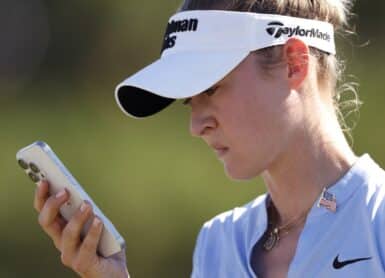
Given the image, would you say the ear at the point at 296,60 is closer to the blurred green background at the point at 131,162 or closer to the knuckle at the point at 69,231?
the knuckle at the point at 69,231

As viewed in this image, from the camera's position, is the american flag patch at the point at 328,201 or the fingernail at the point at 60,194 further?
the fingernail at the point at 60,194

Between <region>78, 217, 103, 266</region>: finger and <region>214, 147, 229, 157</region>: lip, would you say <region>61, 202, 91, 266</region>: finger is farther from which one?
<region>214, 147, 229, 157</region>: lip

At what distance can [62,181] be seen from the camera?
3230 millimetres

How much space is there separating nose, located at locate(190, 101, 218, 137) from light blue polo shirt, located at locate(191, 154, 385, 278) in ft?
1.16

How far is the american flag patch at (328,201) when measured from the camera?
3037 mm

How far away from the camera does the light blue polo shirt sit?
2906mm

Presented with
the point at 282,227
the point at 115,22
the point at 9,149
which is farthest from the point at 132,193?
the point at 282,227

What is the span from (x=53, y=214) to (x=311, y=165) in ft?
2.40

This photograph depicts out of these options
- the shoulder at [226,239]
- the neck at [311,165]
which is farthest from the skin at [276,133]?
the shoulder at [226,239]

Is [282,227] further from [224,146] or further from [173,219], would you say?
[173,219]

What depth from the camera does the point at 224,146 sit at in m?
3.11

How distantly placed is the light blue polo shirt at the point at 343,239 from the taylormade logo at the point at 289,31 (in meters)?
0.36

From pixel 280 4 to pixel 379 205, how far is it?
24.6 inches

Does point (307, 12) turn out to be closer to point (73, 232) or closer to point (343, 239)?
point (343, 239)
